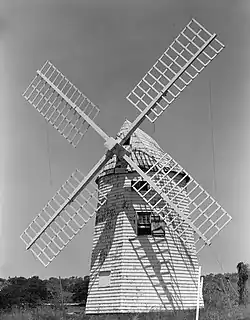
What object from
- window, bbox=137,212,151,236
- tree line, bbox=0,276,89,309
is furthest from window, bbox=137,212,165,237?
tree line, bbox=0,276,89,309

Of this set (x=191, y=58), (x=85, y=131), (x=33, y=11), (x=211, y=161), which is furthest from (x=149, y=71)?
(x=33, y=11)

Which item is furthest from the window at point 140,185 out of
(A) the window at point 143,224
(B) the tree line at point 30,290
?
(B) the tree line at point 30,290

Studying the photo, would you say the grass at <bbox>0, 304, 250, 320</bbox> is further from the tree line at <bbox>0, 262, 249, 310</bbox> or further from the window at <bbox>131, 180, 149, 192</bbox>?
the window at <bbox>131, 180, 149, 192</bbox>

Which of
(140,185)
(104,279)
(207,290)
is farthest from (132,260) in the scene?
(207,290)

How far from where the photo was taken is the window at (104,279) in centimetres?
1164

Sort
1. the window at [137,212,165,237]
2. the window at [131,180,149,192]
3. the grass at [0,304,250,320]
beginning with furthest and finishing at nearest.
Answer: the window at [131,180,149,192] → the window at [137,212,165,237] → the grass at [0,304,250,320]

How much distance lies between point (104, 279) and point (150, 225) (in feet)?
4.89

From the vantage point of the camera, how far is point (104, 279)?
11.7 m

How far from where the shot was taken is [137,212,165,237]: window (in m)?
11.8

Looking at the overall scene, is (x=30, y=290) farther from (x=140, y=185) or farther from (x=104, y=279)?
(x=140, y=185)

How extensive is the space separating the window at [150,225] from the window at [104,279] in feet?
3.57

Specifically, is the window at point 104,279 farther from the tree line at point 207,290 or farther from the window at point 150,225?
the window at point 150,225

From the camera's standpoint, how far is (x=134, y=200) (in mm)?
11875

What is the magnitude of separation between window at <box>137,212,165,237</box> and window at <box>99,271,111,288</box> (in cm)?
109
